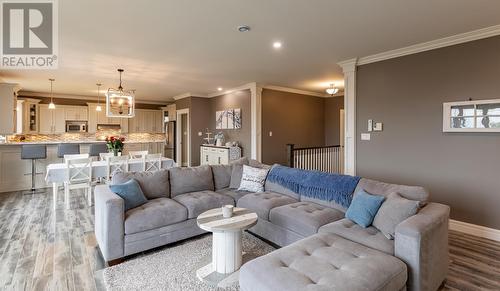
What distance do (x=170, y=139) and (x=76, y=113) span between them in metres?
3.34

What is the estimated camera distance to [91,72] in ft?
18.1

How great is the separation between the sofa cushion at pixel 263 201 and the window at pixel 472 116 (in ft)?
8.03

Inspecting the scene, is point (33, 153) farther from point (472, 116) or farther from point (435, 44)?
point (472, 116)

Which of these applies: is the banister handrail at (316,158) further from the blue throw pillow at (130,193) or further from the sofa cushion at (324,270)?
the sofa cushion at (324,270)

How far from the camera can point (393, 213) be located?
7.28 feet

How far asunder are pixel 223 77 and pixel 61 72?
3457 mm

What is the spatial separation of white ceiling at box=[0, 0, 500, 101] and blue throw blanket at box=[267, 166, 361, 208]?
1833 mm

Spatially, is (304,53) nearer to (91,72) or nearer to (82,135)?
(91,72)

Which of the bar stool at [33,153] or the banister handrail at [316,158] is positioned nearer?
the banister handrail at [316,158]

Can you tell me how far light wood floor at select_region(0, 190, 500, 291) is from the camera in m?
2.29

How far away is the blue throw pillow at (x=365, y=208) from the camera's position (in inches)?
94.3

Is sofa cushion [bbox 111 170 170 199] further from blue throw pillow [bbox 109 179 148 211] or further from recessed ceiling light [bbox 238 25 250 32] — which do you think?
recessed ceiling light [bbox 238 25 250 32]

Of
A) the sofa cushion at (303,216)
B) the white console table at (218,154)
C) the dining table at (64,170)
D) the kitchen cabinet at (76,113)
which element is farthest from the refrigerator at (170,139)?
the sofa cushion at (303,216)

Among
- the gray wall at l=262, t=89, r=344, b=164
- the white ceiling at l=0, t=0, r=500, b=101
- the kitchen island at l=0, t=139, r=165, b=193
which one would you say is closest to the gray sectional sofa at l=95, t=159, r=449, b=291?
the white ceiling at l=0, t=0, r=500, b=101
